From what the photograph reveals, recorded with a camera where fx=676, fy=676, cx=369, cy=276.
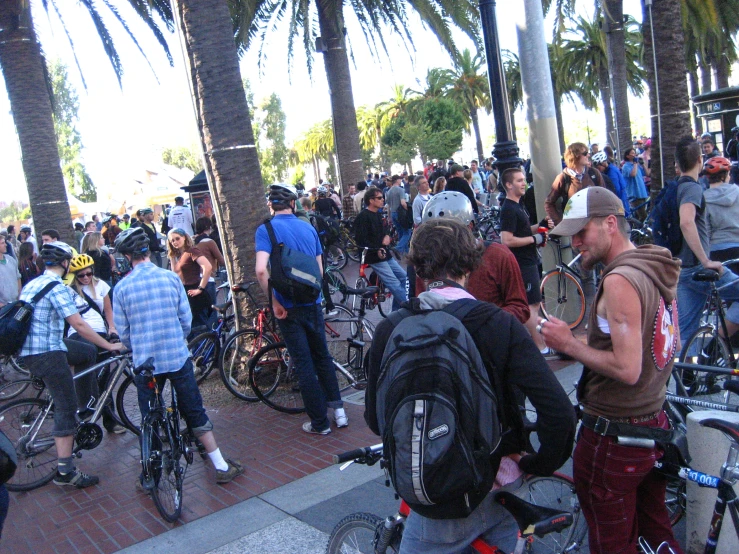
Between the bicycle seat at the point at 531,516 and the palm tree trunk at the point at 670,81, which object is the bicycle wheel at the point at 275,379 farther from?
the palm tree trunk at the point at 670,81

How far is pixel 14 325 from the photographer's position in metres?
4.89

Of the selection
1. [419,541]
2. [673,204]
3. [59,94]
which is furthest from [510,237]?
[59,94]

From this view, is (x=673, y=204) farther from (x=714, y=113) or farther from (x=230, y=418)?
(x=714, y=113)

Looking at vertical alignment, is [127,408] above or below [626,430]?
below

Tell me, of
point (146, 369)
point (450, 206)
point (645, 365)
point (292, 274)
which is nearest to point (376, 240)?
point (292, 274)

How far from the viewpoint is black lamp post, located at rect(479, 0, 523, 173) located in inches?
290

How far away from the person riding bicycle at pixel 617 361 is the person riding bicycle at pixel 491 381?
39 cm

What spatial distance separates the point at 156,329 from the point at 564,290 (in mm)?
4766

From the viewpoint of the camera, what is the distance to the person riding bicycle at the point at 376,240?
905 cm

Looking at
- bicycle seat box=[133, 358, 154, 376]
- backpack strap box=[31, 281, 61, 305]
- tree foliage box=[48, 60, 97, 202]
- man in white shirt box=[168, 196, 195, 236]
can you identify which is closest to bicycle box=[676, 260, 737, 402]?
bicycle seat box=[133, 358, 154, 376]

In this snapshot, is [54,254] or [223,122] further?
[223,122]

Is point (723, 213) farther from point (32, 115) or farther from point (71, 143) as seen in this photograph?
point (71, 143)

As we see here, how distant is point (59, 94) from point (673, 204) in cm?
6694

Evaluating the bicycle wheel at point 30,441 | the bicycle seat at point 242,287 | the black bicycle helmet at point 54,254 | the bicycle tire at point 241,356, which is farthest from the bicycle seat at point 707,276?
the bicycle wheel at point 30,441
